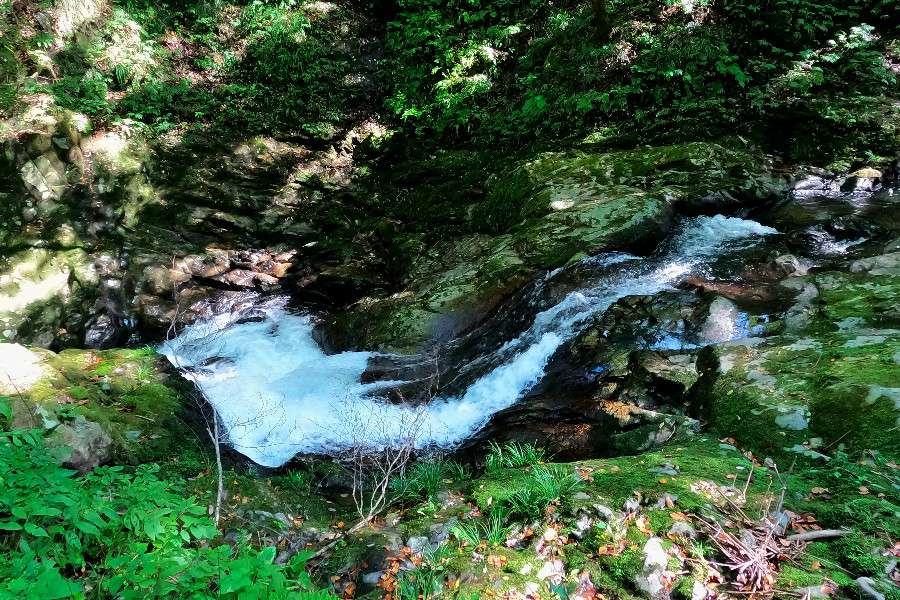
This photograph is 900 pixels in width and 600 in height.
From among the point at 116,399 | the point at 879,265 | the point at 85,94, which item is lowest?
the point at 879,265

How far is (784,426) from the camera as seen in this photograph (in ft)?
12.6

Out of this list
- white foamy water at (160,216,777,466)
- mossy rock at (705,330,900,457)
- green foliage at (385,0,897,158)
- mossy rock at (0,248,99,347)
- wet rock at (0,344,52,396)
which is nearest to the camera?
mossy rock at (705,330,900,457)

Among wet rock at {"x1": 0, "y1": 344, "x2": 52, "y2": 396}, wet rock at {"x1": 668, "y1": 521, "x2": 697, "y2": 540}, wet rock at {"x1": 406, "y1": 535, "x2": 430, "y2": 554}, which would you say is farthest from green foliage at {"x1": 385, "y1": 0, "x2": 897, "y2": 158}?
wet rock at {"x1": 0, "y1": 344, "x2": 52, "y2": 396}

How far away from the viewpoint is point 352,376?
24.8ft

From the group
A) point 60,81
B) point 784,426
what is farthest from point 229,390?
point 60,81

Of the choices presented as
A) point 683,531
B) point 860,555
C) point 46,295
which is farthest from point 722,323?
point 46,295

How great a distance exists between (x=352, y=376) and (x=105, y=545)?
479 cm

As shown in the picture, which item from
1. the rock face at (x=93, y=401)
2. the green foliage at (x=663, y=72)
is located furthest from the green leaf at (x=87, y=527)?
the green foliage at (x=663, y=72)

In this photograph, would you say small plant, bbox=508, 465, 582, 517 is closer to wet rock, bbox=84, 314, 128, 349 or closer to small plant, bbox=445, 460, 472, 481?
small plant, bbox=445, 460, 472, 481

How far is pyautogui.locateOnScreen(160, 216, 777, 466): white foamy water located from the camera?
6223mm

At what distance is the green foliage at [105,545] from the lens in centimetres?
215

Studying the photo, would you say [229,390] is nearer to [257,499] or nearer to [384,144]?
[257,499]

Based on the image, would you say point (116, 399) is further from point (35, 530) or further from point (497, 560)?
point (497, 560)

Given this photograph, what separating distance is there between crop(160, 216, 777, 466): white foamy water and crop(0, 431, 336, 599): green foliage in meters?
2.51
